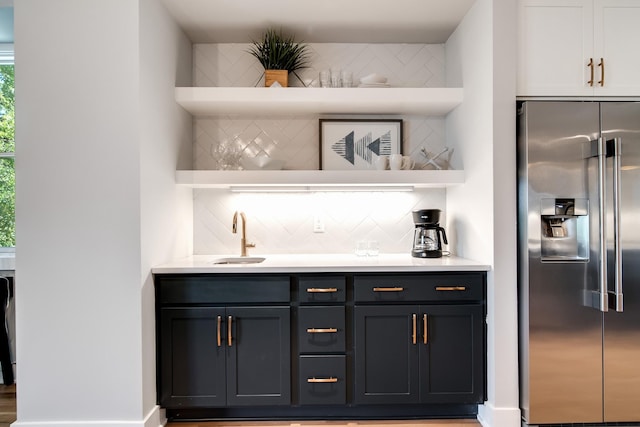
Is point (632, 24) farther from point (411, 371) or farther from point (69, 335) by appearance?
point (69, 335)

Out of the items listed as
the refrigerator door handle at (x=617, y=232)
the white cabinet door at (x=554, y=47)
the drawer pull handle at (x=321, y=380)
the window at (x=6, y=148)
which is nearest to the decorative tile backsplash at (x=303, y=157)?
the white cabinet door at (x=554, y=47)

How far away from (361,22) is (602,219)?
1840 mm

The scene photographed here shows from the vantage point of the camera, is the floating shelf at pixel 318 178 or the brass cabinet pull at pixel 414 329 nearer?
the brass cabinet pull at pixel 414 329

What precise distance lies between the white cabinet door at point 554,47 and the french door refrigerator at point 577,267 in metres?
0.17

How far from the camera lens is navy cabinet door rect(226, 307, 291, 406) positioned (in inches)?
86.0

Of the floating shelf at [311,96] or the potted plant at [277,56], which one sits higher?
the potted plant at [277,56]

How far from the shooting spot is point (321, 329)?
220 centimetres

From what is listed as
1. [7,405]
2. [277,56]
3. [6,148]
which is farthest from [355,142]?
[7,405]

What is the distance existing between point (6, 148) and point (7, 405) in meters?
1.81

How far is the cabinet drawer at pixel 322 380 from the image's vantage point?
2.20 meters

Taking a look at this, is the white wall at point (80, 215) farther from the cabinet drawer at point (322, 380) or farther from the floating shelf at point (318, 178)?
the cabinet drawer at point (322, 380)

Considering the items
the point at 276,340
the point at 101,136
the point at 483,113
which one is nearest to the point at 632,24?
the point at 483,113

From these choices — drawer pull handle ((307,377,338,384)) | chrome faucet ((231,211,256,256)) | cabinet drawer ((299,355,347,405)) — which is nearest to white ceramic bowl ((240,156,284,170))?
chrome faucet ((231,211,256,256))

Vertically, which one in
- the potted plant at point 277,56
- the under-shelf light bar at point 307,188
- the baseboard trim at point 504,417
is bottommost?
the baseboard trim at point 504,417
